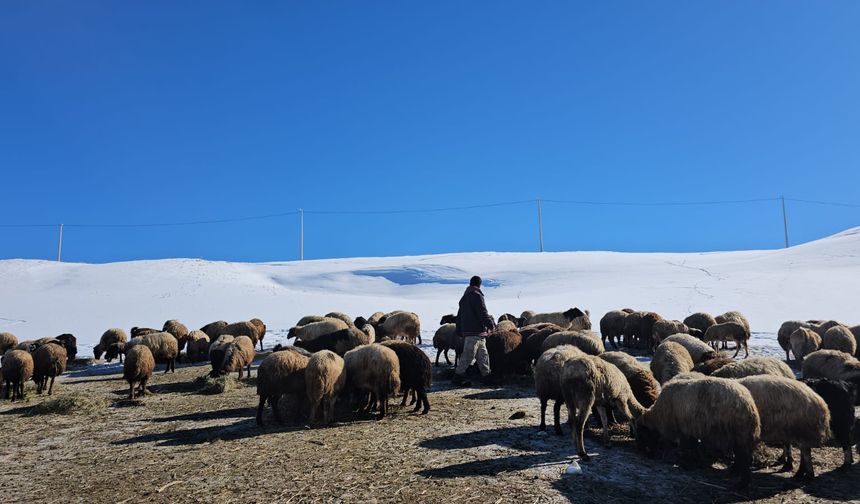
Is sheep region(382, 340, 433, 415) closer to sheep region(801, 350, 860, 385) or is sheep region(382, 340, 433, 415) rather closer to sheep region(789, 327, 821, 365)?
sheep region(801, 350, 860, 385)

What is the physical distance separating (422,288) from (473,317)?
115 ft

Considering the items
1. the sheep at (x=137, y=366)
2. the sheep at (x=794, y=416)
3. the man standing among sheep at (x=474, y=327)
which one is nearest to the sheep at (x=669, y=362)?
the sheep at (x=794, y=416)

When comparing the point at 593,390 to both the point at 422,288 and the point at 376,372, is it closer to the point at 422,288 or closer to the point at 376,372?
the point at 376,372

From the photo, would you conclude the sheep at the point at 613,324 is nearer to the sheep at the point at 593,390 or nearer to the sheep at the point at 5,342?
the sheep at the point at 593,390

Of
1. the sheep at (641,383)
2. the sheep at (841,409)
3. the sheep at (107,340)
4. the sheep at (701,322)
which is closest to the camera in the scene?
the sheep at (841,409)

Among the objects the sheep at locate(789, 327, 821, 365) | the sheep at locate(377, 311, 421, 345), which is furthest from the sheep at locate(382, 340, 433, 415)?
the sheep at locate(789, 327, 821, 365)

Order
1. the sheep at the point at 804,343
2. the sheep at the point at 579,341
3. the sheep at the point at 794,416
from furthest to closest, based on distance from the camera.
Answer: the sheep at the point at 804,343
the sheep at the point at 579,341
the sheep at the point at 794,416

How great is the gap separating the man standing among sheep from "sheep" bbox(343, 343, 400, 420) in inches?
116

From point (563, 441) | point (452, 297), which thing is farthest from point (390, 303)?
point (563, 441)

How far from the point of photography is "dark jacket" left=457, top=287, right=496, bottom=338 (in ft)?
39.2

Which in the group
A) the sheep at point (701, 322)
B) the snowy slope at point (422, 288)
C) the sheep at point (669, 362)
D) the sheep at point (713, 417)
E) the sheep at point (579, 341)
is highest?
the snowy slope at point (422, 288)

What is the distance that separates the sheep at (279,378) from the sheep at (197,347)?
1106cm

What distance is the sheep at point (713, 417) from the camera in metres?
5.97

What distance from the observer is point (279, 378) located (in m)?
9.12
